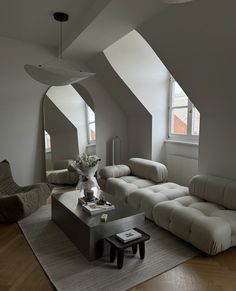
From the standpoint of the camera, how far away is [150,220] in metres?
3.21

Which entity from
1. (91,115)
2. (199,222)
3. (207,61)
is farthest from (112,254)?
(91,115)

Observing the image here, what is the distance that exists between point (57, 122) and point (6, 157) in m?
1.14

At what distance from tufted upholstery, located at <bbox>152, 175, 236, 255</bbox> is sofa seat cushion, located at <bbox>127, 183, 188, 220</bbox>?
0.12 metres

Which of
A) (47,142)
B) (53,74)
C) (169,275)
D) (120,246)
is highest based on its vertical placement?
(53,74)

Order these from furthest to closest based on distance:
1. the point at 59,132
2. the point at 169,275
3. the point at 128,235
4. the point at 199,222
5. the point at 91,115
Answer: the point at 91,115, the point at 59,132, the point at 199,222, the point at 128,235, the point at 169,275

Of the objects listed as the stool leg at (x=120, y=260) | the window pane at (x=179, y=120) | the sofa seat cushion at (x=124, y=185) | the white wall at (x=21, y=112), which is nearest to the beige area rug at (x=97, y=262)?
the stool leg at (x=120, y=260)

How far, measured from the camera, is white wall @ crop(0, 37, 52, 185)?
4102mm

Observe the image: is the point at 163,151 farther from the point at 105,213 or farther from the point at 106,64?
the point at 105,213

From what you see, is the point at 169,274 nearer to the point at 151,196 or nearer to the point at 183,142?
the point at 151,196

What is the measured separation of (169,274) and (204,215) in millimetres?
797

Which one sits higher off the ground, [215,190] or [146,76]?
[146,76]

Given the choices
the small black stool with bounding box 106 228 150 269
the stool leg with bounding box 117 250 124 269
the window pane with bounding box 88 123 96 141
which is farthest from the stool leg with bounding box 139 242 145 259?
the window pane with bounding box 88 123 96 141

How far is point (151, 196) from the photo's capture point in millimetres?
3150

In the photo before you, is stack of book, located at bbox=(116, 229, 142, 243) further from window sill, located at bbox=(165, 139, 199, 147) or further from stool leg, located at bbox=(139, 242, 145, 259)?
window sill, located at bbox=(165, 139, 199, 147)
